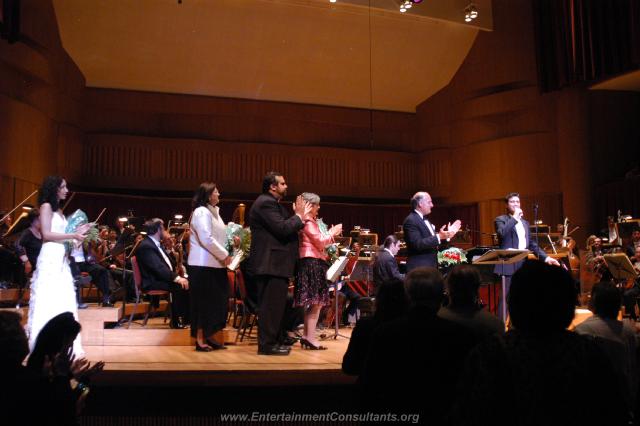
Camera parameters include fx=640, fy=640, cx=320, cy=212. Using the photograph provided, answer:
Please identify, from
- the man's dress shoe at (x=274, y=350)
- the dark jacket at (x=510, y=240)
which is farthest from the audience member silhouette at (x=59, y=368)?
the dark jacket at (x=510, y=240)

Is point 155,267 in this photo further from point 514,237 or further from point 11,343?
point 11,343

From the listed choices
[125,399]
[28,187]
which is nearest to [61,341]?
[125,399]

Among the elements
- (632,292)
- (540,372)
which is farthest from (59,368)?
(632,292)

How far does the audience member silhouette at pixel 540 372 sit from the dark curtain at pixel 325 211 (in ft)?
43.3

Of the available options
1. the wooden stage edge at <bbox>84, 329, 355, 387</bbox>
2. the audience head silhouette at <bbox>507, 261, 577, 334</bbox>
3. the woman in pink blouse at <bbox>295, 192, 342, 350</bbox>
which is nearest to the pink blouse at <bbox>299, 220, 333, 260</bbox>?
the woman in pink blouse at <bbox>295, 192, 342, 350</bbox>

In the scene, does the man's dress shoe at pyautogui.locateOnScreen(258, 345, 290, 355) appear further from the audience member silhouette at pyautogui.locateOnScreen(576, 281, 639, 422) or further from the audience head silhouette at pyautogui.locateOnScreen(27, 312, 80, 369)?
the audience head silhouette at pyautogui.locateOnScreen(27, 312, 80, 369)

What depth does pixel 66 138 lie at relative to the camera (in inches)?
530

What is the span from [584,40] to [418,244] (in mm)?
8935

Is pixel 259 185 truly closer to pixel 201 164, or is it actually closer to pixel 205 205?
pixel 201 164

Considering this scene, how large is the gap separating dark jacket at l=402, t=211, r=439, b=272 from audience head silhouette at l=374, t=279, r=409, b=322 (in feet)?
9.86

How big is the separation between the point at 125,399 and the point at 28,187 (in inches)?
351

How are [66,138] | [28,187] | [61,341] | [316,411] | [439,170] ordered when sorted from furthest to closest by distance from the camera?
1. [439,170]
2. [66,138]
3. [28,187]
4. [316,411]
5. [61,341]

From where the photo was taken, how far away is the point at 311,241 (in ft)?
18.7

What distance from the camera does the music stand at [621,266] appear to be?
284 inches
